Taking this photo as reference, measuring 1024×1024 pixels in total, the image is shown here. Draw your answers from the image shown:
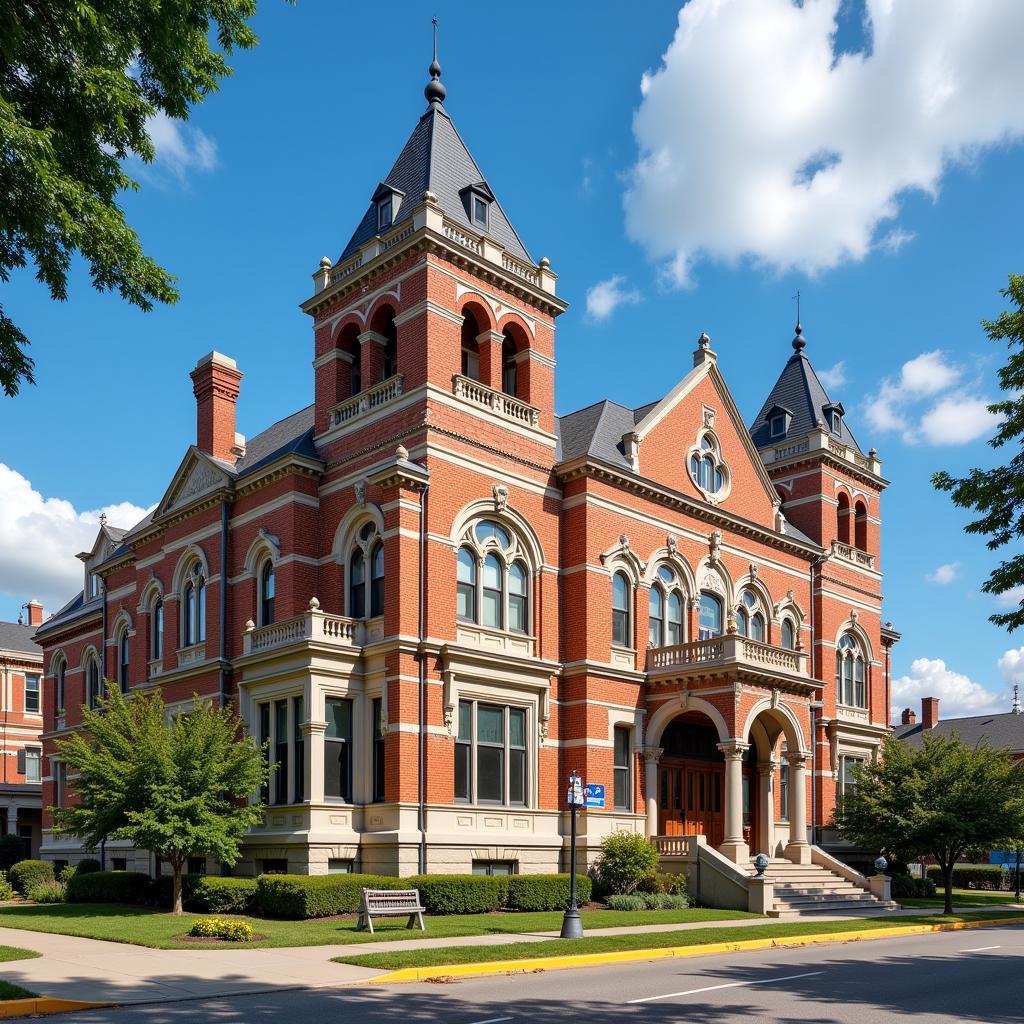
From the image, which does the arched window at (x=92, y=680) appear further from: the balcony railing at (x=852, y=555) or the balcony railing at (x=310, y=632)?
the balcony railing at (x=852, y=555)

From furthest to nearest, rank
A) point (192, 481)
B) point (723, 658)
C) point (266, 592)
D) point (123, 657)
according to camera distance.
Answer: point (123, 657), point (192, 481), point (266, 592), point (723, 658)

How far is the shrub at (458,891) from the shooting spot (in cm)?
2470

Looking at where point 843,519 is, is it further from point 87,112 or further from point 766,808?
point 87,112

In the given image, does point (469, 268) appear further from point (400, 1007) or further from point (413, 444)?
point (400, 1007)

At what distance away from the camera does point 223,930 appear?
20.5 m

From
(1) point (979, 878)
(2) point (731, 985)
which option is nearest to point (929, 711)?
(1) point (979, 878)

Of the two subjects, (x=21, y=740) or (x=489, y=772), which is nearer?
(x=489, y=772)

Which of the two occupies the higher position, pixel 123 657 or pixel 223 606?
pixel 223 606

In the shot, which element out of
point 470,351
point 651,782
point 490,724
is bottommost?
point 651,782

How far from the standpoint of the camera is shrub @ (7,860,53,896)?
116 ft

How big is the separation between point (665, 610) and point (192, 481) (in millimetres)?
15681

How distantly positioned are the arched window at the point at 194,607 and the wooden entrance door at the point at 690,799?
14.7 meters

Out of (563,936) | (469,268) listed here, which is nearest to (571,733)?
(563,936)

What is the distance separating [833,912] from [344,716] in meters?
13.6
